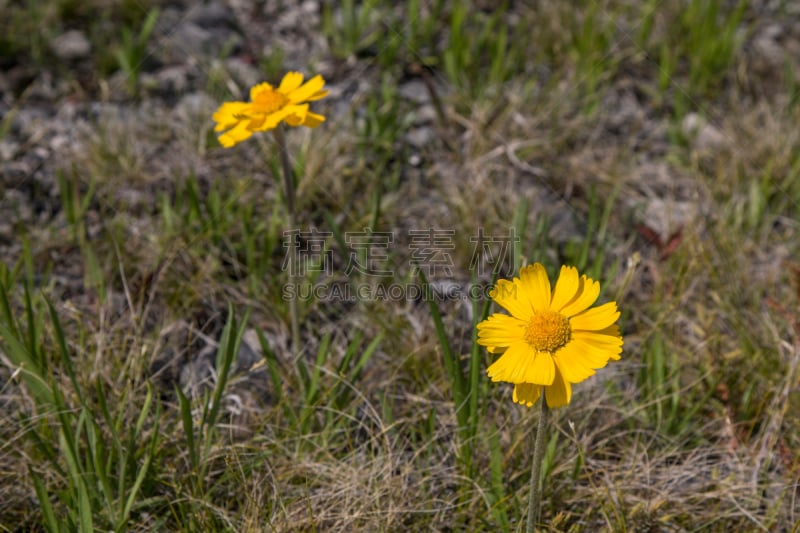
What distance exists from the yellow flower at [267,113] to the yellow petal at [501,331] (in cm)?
74

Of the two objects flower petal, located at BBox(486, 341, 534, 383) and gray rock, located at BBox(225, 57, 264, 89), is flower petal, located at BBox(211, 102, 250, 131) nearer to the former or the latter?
flower petal, located at BBox(486, 341, 534, 383)

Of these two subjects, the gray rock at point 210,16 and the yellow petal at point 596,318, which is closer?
the yellow petal at point 596,318

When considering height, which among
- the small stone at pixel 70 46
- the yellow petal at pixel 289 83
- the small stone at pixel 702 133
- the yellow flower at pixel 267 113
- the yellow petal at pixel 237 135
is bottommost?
the small stone at pixel 702 133

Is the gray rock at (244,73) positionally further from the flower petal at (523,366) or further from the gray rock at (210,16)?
the flower petal at (523,366)

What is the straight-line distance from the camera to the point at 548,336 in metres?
1.40

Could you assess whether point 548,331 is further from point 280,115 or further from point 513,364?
point 280,115

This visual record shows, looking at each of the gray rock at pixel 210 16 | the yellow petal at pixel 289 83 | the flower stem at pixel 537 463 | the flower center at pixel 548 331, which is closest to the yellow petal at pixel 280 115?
the yellow petal at pixel 289 83

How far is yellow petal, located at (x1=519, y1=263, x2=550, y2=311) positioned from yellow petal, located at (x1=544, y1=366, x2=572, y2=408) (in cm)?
15

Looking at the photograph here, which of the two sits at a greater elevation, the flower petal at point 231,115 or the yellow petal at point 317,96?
the yellow petal at point 317,96

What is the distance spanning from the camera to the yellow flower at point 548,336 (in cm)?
136

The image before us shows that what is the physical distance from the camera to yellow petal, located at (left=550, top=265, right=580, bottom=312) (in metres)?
1.46

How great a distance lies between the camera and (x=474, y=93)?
3.22 metres

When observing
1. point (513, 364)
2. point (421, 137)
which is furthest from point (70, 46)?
point (513, 364)

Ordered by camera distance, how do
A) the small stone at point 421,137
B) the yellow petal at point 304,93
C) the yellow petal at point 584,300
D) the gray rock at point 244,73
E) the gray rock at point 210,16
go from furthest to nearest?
the gray rock at point 210,16, the gray rock at point 244,73, the small stone at point 421,137, the yellow petal at point 304,93, the yellow petal at point 584,300
